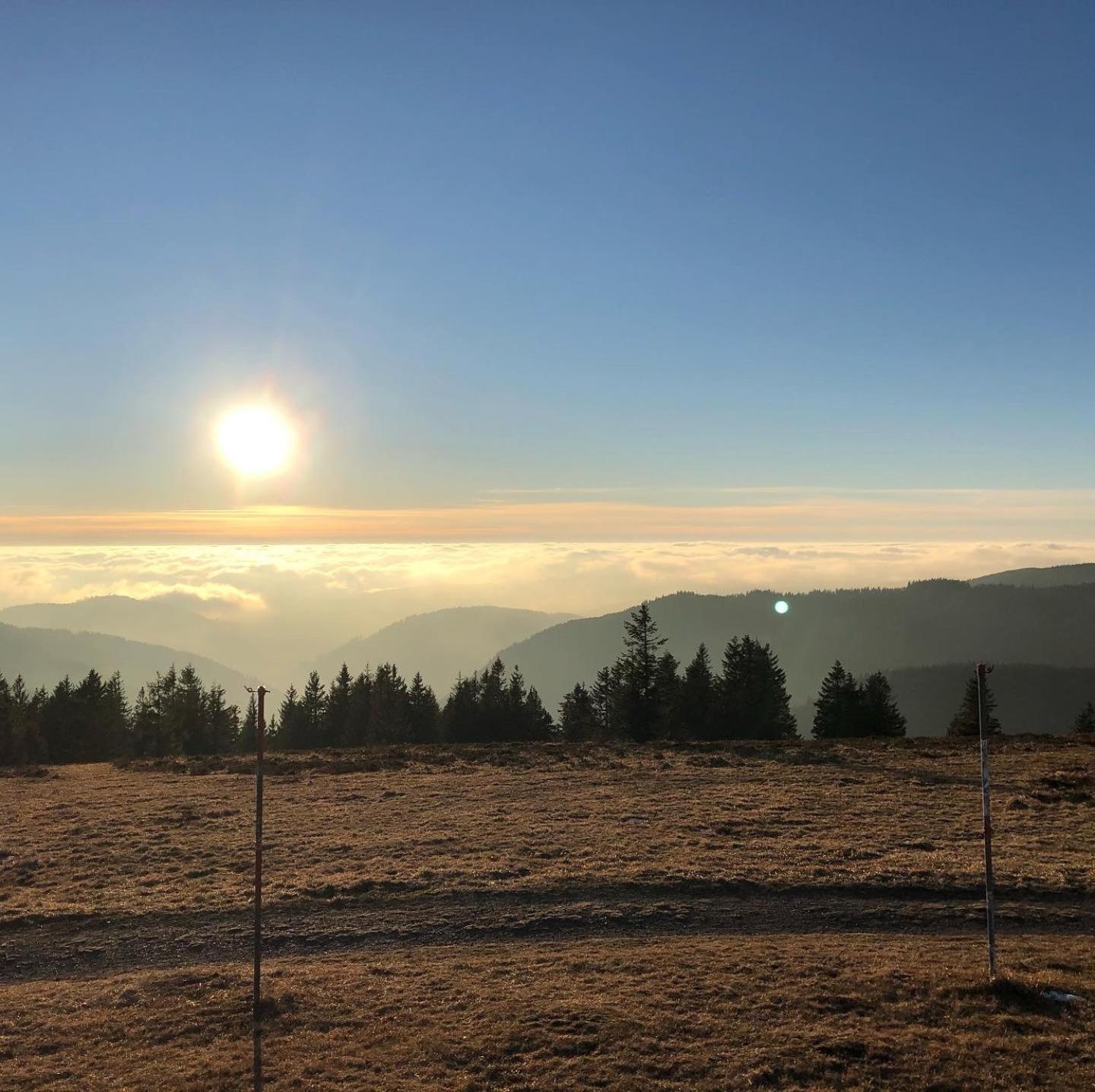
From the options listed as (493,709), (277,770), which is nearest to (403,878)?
(277,770)

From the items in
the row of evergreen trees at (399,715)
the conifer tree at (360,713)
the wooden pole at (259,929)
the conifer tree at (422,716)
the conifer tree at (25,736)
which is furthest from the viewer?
the conifer tree at (360,713)

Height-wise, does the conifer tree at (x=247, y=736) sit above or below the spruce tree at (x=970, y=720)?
below

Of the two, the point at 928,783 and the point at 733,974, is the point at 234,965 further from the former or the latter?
the point at 928,783

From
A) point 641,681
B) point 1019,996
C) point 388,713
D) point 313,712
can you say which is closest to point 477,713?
point 388,713

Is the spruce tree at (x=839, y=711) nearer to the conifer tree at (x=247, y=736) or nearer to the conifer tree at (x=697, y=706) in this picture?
the conifer tree at (x=697, y=706)

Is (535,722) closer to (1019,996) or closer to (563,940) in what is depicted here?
(563,940)

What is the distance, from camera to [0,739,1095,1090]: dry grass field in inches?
496

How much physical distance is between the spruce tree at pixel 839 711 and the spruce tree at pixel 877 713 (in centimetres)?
43

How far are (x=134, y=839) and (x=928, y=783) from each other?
3441cm

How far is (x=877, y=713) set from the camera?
69.6 meters

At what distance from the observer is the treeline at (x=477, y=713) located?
6862cm

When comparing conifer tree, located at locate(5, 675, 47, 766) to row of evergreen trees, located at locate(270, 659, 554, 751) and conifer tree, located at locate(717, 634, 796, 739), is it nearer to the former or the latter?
row of evergreen trees, located at locate(270, 659, 554, 751)

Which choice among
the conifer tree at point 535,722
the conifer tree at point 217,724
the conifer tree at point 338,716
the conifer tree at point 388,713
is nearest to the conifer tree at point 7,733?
the conifer tree at point 217,724

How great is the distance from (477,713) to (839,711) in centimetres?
3645
